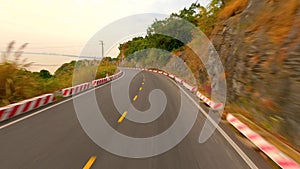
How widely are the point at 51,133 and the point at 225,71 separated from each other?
12828mm

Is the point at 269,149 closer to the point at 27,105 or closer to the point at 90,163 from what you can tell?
the point at 90,163

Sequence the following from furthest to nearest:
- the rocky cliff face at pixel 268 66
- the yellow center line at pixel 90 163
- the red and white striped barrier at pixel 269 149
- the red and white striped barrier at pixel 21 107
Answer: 1. the red and white striped barrier at pixel 21 107
2. the rocky cliff face at pixel 268 66
3. the yellow center line at pixel 90 163
4. the red and white striped barrier at pixel 269 149

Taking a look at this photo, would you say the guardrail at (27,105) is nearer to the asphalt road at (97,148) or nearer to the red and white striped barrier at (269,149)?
the asphalt road at (97,148)

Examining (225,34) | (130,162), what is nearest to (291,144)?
(130,162)

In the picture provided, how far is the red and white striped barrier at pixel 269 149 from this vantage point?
193 inches

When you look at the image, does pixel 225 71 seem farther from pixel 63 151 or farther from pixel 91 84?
pixel 63 151

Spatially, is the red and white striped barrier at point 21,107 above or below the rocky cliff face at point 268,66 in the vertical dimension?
below

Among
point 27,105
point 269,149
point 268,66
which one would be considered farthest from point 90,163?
point 268,66

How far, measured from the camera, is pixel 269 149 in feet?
18.9

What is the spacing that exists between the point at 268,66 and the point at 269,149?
5571 millimetres

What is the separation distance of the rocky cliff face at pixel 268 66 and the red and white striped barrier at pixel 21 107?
961cm

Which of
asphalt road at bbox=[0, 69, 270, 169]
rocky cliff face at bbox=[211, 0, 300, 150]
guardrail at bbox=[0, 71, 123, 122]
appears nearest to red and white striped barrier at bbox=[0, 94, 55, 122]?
guardrail at bbox=[0, 71, 123, 122]

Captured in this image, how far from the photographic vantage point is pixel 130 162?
211 inches

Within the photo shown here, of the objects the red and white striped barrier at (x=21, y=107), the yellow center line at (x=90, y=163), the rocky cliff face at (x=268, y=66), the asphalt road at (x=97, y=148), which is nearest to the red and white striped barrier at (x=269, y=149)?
the asphalt road at (x=97, y=148)
